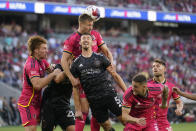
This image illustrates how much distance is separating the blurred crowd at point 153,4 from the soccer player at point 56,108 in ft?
70.4

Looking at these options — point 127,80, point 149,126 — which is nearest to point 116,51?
point 127,80

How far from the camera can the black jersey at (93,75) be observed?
637 cm

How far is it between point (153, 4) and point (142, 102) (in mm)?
25438

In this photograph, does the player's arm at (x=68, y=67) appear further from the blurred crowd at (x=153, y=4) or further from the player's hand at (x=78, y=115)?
the blurred crowd at (x=153, y=4)

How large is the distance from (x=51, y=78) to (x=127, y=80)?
15569 mm

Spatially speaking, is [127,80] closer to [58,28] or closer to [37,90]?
[58,28]

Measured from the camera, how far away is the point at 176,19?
30.5 m

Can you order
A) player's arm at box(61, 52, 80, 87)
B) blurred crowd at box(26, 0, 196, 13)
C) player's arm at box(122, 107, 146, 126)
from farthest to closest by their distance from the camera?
blurred crowd at box(26, 0, 196, 13), player's arm at box(61, 52, 80, 87), player's arm at box(122, 107, 146, 126)

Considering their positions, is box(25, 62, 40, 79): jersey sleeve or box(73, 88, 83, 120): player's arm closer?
box(25, 62, 40, 79): jersey sleeve

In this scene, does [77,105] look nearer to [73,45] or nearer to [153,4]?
[73,45]

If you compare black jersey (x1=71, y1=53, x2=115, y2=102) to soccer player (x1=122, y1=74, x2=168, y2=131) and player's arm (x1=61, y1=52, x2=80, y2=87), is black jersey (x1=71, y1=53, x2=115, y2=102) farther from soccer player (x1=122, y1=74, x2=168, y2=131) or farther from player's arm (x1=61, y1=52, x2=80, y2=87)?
soccer player (x1=122, y1=74, x2=168, y2=131)

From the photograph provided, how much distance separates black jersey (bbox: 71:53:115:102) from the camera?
251 inches

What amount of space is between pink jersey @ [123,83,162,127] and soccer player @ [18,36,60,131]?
1.35m

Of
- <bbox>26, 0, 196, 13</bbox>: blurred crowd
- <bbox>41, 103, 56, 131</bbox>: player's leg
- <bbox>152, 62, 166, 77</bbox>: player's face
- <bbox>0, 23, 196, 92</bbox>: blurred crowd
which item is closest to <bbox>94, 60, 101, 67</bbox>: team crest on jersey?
<bbox>41, 103, 56, 131</bbox>: player's leg
